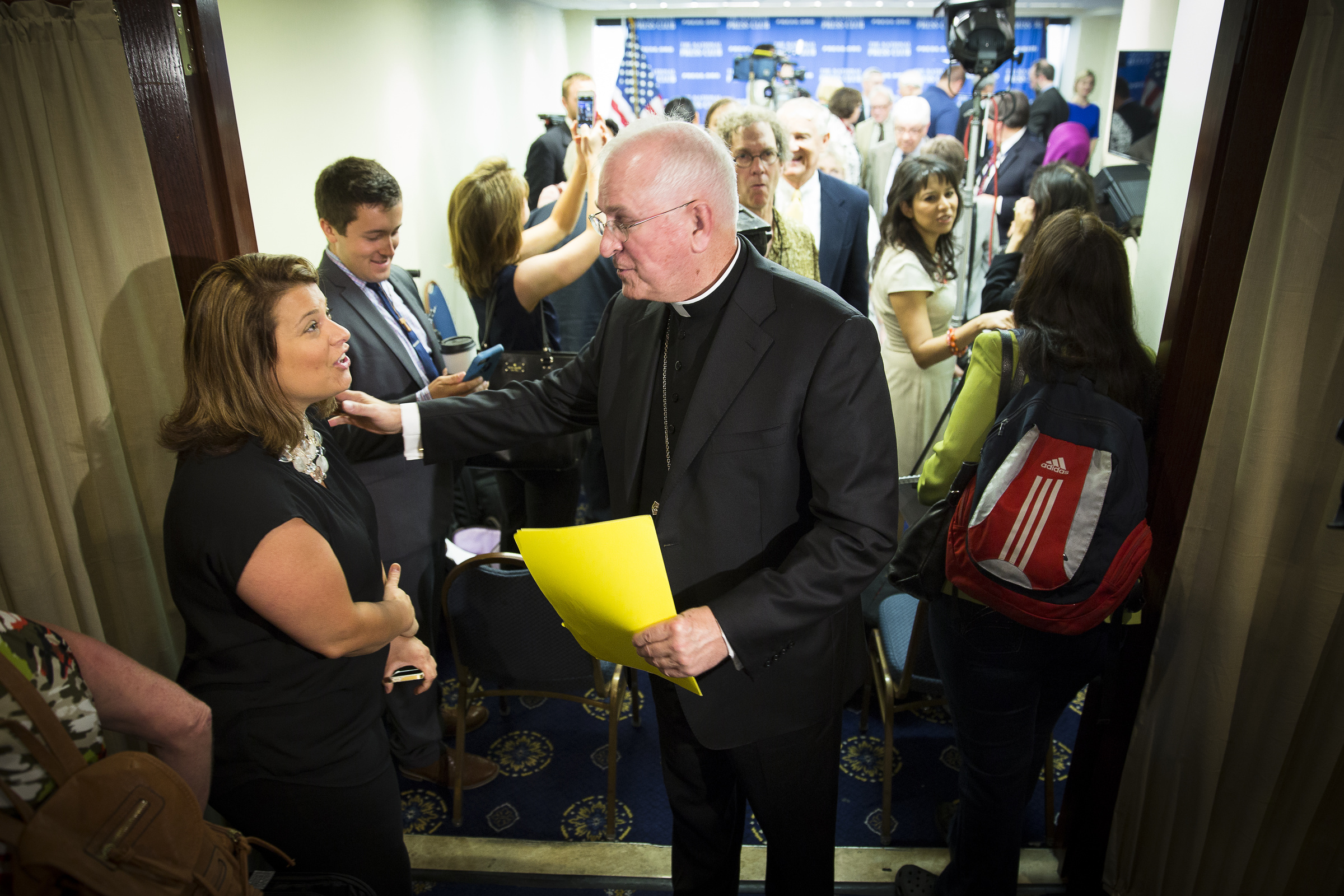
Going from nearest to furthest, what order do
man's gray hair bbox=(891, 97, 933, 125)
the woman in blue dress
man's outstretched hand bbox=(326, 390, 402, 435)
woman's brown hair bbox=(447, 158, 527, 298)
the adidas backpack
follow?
the adidas backpack → man's outstretched hand bbox=(326, 390, 402, 435) → woman's brown hair bbox=(447, 158, 527, 298) → man's gray hair bbox=(891, 97, 933, 125) → the woman in blue dress

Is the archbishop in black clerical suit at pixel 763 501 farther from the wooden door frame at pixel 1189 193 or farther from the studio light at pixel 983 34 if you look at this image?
the studio light at pixel 983 34

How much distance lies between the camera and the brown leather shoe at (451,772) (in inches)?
101

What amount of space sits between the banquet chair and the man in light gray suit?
152 inches

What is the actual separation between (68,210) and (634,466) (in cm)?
135


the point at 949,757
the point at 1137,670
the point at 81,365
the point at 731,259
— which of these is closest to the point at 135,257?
the point at 81,365

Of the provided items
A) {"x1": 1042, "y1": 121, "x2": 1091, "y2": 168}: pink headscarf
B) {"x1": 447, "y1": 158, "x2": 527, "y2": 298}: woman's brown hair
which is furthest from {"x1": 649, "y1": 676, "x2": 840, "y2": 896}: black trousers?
{"x1": 1042, "y1": 121, "x2": 1091, "y2": 168}: pink headscarf

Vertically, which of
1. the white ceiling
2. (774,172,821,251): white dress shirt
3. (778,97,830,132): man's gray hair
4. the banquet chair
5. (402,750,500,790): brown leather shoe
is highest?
the white ceiling

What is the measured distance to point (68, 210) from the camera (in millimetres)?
1739

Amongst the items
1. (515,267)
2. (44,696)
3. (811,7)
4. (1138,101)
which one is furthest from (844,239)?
(811,7)

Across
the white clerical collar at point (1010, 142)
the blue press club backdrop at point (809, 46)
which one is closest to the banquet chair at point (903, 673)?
the white clerical collar at point (1010, 142)

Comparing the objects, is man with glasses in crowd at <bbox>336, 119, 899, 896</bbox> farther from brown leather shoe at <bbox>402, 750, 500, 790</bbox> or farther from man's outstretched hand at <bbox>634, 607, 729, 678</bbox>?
brown leather shoe at <bbox>402, 750, 500, 790</bbox>

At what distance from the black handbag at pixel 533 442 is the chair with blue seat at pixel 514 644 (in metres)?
0.39

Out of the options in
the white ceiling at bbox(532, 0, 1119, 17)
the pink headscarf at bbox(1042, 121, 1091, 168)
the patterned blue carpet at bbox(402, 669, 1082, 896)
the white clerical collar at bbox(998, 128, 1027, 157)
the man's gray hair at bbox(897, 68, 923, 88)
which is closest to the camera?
the patterned blue carpet at bbox(402, 669, 1082, 896)

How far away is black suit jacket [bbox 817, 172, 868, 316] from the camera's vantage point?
11.3 feet
